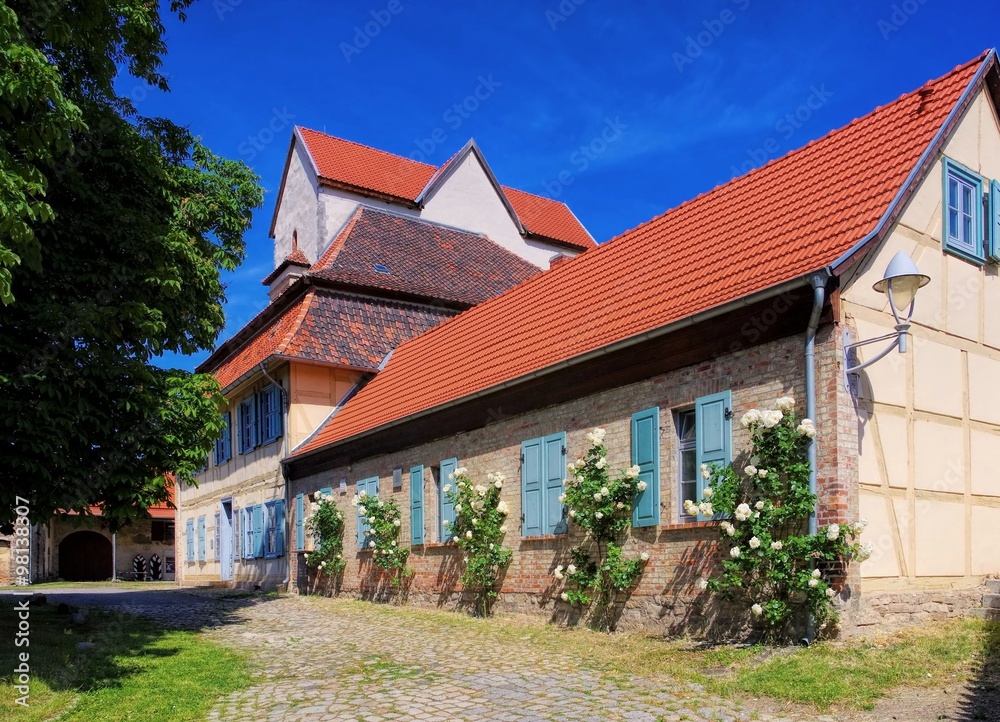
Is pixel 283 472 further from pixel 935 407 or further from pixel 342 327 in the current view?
pixel 935 407

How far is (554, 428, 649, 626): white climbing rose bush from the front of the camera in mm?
11039

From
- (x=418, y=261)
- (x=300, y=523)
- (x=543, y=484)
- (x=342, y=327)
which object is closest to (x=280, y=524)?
(x=300, y=523)

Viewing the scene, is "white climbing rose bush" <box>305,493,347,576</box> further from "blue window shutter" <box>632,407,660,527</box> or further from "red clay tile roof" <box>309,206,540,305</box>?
"blue window shutter" <box>632,407,660,527</box>

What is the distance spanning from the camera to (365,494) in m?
16.7

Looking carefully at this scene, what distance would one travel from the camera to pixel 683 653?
923 cm

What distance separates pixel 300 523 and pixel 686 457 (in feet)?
38.5

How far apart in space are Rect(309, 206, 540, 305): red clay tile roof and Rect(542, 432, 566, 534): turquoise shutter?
1026cm

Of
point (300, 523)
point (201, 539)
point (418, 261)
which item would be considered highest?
point (418, 261)

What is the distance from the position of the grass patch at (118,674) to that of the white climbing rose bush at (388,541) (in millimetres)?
4084

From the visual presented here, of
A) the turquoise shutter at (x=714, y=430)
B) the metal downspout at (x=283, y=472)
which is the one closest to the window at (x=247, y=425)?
the metal downspout at (x=283, y=472)

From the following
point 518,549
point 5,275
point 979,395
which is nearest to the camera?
point 5,275

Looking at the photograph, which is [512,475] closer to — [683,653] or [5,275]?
[683,653]

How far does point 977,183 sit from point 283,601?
13.8 metres

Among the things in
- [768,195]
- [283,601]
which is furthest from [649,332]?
[283,601]
